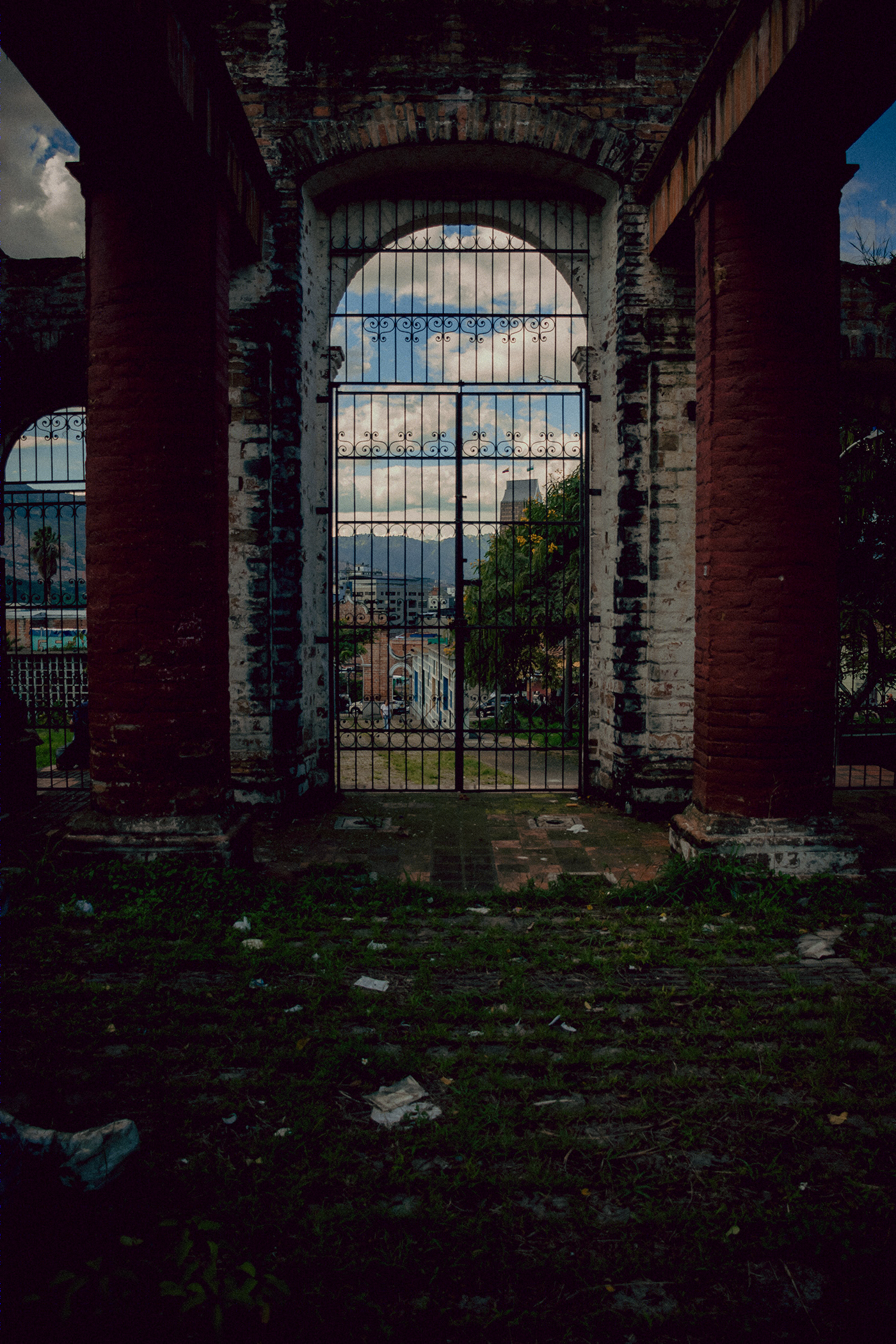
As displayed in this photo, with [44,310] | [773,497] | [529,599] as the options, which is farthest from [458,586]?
[44,310]

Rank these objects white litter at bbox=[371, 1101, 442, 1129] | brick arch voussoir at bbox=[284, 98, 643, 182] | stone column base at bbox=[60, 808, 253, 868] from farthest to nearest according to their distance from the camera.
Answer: brick arch voussoir at bbox=[284, 98, 643, 182] < stone column base at bbox=[60, 808, 253, 868] < white litter at bbox=[371, 1101, 442, 1129]

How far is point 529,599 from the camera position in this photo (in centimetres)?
677

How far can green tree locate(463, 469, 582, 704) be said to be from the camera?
679 centimetres

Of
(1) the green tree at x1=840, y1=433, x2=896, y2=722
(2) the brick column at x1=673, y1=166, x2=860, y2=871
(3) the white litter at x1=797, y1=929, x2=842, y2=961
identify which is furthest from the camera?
(1) the green tree at x1=840, y1=433, x2=896, y2=722

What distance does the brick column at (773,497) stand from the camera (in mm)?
4605

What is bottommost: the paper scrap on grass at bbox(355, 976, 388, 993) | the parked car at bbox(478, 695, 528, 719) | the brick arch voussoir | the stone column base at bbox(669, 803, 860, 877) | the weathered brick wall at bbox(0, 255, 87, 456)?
the paper scrap on grass at bbox(355, 976, 388, 993)

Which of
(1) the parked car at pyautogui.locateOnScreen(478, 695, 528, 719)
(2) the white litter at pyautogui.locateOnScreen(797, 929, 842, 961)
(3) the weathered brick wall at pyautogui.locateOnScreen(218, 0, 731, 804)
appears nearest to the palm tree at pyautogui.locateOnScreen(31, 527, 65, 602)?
(3) the weathered brick wall at pyautogui.locateOnScreen(218, 0, 731, 804)

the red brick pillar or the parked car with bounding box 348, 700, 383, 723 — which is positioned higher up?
the red brick pillar

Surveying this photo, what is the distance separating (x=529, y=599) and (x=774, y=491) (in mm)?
2559

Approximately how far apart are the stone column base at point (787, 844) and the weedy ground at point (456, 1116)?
311 millimetres

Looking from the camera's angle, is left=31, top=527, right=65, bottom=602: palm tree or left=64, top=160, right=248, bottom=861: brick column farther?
left=31, top=527, right=65, bottom=602: palm tree

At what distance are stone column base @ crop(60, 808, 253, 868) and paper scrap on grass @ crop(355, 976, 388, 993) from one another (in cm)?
148

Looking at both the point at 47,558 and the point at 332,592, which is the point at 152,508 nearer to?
the point at 332,592

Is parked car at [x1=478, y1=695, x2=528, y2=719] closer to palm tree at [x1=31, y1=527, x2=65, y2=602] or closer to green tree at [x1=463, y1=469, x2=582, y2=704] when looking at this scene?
green tree at [x1=463, y1=469, x2=582, y2=704]
